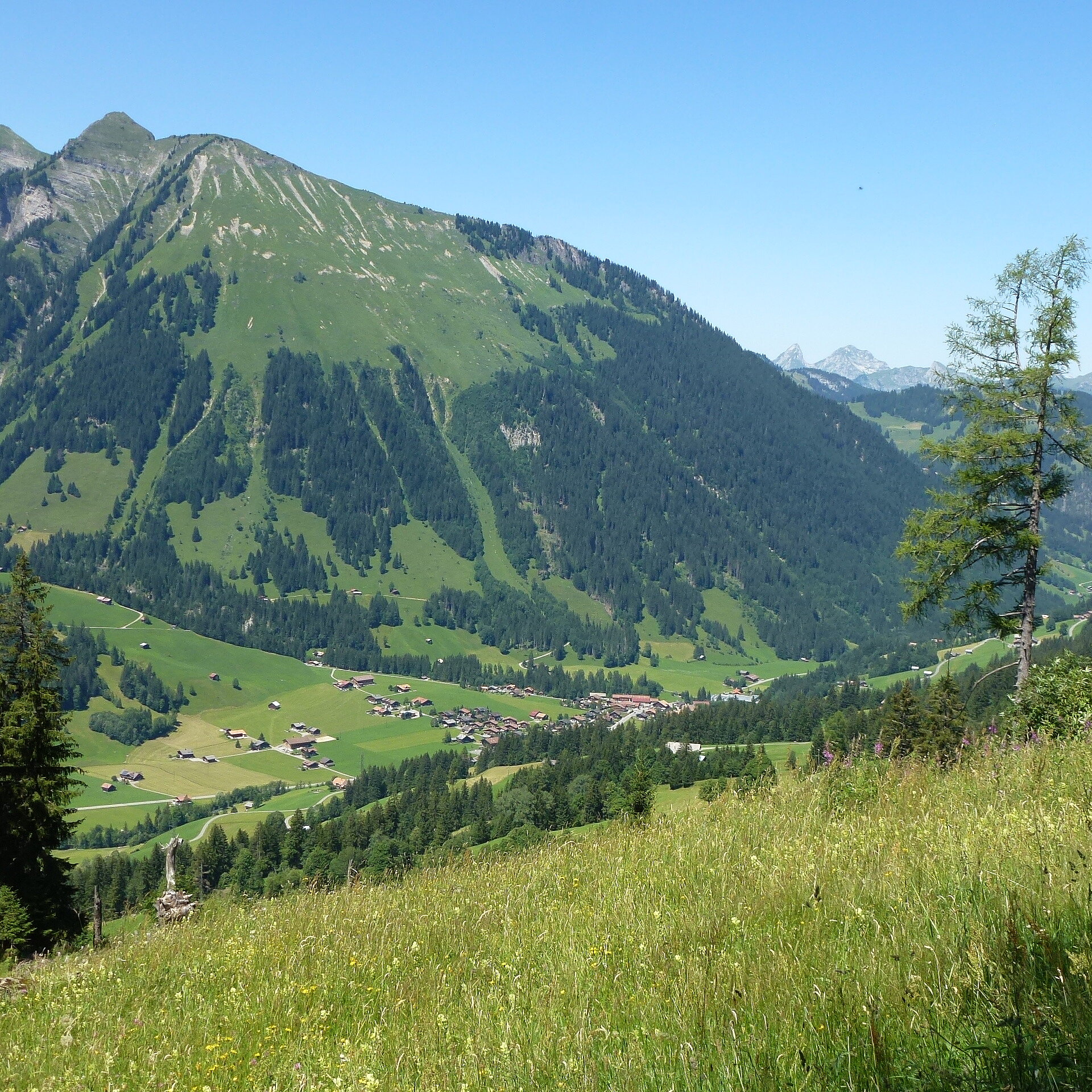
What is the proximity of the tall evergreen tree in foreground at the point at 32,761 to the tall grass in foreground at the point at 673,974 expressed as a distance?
72.5 feet

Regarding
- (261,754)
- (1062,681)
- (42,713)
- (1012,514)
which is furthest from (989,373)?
(261,754)

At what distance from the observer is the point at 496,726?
199500 mm

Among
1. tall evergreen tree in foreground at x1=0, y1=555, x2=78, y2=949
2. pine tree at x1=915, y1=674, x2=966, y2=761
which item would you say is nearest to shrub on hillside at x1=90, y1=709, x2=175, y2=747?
tall evergreen tree in foreground at x1=0, y1=555, x2=78, y2=949

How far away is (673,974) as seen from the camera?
516 centimetres

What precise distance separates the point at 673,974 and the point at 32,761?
1159 inches

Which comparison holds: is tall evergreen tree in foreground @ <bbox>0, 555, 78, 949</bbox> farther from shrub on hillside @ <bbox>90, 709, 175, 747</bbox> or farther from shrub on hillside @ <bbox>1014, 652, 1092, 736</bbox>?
shrub on hillside @ <bbox>90, 709, 175, 747</bbox>

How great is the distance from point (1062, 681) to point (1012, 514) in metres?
9.36

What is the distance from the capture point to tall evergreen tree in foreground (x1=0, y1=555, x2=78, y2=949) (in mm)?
27281

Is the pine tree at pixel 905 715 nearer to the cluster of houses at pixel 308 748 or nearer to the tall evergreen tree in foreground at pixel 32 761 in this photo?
the tall evergreen tree in foreground at pixel 32 761

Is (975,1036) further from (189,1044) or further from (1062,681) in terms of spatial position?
(1062,681)

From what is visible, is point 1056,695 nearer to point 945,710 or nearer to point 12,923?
point 12,923

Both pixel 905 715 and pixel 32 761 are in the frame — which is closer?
pixel 32 761

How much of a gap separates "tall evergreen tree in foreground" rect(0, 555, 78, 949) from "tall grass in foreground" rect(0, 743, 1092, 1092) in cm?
2210

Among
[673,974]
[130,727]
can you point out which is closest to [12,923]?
[673,974]
